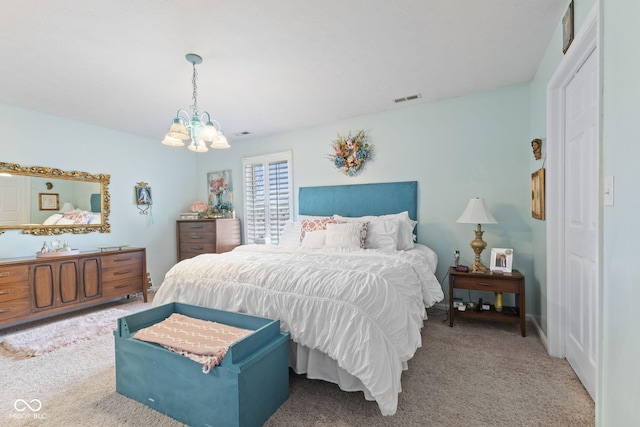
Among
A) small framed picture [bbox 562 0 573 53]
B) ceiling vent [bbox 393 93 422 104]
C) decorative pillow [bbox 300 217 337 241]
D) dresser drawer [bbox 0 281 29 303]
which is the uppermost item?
ceiling vent [bbox 393 93 422 104]

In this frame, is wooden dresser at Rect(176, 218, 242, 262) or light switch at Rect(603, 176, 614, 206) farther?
wooden dresser at Rect(176, 218, 242, 262)

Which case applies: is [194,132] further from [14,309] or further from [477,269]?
[477,269]

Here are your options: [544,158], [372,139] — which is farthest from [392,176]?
[544,158]

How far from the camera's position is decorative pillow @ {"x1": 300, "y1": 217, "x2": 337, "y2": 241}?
3.41m

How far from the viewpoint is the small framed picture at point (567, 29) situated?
5.71 ft

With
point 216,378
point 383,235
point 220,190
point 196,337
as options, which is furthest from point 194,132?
point 220,190

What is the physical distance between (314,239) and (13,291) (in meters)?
3.01

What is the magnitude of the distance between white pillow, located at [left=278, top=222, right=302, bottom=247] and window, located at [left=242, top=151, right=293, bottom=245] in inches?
27.7

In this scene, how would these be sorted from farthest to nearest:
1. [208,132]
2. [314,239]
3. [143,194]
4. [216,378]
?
[143,194] < [314,239] < [208,132] < [216,378]

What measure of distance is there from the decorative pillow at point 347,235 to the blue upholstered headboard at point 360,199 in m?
0.57

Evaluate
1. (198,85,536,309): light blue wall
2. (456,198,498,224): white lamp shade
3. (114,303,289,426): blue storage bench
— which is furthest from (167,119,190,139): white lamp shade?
(456,198,498,224): white lamp shade

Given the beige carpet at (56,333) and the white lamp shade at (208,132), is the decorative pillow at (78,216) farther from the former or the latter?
the white lamp shade at (208,132)

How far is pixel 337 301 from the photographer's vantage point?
1676mm

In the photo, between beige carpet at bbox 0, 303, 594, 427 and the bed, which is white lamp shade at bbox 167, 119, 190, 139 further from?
beige carpet at bbox 0, 303, 594, 427
